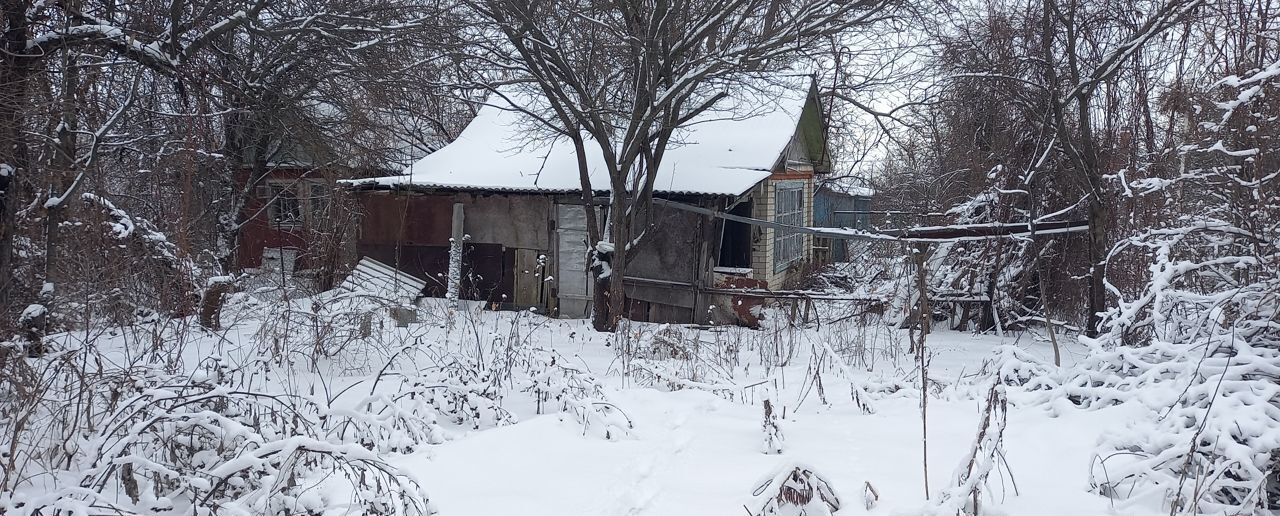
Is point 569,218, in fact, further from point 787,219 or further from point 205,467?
point 205,467

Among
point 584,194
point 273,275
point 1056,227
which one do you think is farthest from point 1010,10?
point 273,275

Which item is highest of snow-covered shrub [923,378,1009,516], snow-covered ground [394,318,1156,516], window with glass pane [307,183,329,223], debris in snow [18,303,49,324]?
window with glass pane [307,183,329,223]

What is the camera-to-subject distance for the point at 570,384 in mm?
5977

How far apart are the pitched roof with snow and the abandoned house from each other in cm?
3

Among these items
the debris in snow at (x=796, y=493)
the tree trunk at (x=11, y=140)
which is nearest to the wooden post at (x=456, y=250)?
the tree trunk at (x=11, y=140)

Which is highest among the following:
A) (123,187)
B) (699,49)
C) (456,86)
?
(699,49)

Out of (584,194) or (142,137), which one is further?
(584,194)

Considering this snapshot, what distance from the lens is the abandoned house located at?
512 inches

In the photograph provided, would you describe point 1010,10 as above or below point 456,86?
above

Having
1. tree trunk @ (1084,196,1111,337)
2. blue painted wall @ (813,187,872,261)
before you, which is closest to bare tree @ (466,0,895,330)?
tree trunk @ (1084,196,1111,337)

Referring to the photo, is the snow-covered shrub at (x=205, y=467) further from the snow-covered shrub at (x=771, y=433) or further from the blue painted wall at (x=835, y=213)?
the blue painted wall at (x=835, y=213)

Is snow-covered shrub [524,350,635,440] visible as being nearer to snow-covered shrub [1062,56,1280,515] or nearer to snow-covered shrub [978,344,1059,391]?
snow-covered shrub [978,344,1059,391]

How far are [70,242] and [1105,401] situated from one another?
749 cm

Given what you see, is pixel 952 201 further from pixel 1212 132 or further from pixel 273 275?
pixel 273 275
